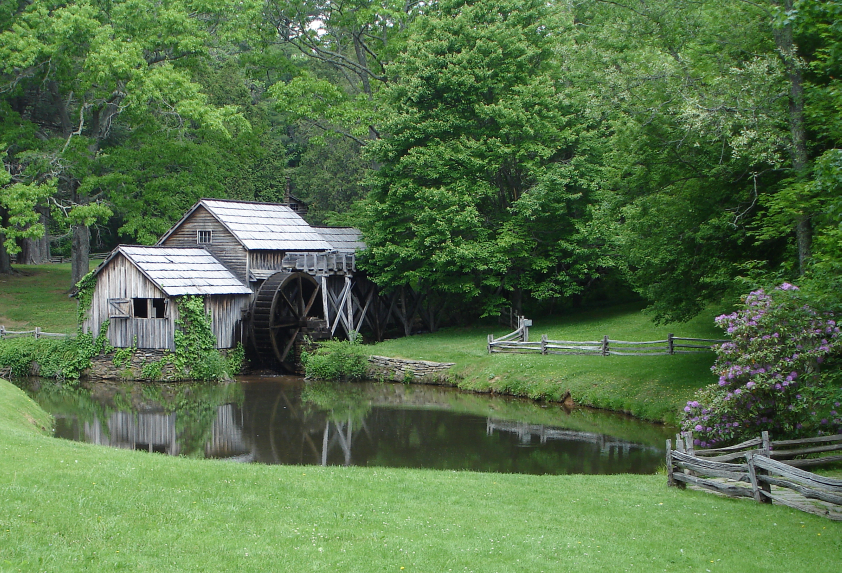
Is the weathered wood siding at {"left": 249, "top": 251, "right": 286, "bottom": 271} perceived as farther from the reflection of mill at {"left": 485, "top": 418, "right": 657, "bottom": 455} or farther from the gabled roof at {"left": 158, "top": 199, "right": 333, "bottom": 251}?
the reflection of mill at {"left": 485, "top": 418, "right": 657, "bottom": 455}

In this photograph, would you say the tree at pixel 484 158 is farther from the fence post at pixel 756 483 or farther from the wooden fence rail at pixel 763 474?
the fence post at pixel 756 483

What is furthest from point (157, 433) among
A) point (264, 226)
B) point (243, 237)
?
point (264, 226)

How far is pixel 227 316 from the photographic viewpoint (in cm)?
3019

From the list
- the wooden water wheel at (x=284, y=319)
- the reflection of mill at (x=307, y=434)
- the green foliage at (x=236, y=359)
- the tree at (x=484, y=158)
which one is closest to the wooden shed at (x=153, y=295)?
the green foliage at (x=236, y=359)

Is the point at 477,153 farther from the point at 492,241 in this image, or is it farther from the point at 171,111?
the point at 171,111

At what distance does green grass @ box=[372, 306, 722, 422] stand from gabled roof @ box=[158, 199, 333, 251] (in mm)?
5685

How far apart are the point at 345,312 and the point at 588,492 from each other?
23506 millimetres

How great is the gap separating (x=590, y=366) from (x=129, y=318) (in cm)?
1642

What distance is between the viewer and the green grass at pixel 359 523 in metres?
8.31

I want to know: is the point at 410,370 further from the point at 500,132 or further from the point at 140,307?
the point at 140,307

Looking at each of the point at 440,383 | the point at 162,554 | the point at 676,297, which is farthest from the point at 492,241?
the point at 162,554

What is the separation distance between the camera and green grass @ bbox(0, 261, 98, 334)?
35281 millimetres

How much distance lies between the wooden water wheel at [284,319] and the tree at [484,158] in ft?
10.9

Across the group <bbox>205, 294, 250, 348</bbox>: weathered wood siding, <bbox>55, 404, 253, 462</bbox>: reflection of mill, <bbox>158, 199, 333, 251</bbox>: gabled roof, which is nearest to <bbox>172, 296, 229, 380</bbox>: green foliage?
<bbox>205, 294, 250, 348</bbox>: weathered wood siding
